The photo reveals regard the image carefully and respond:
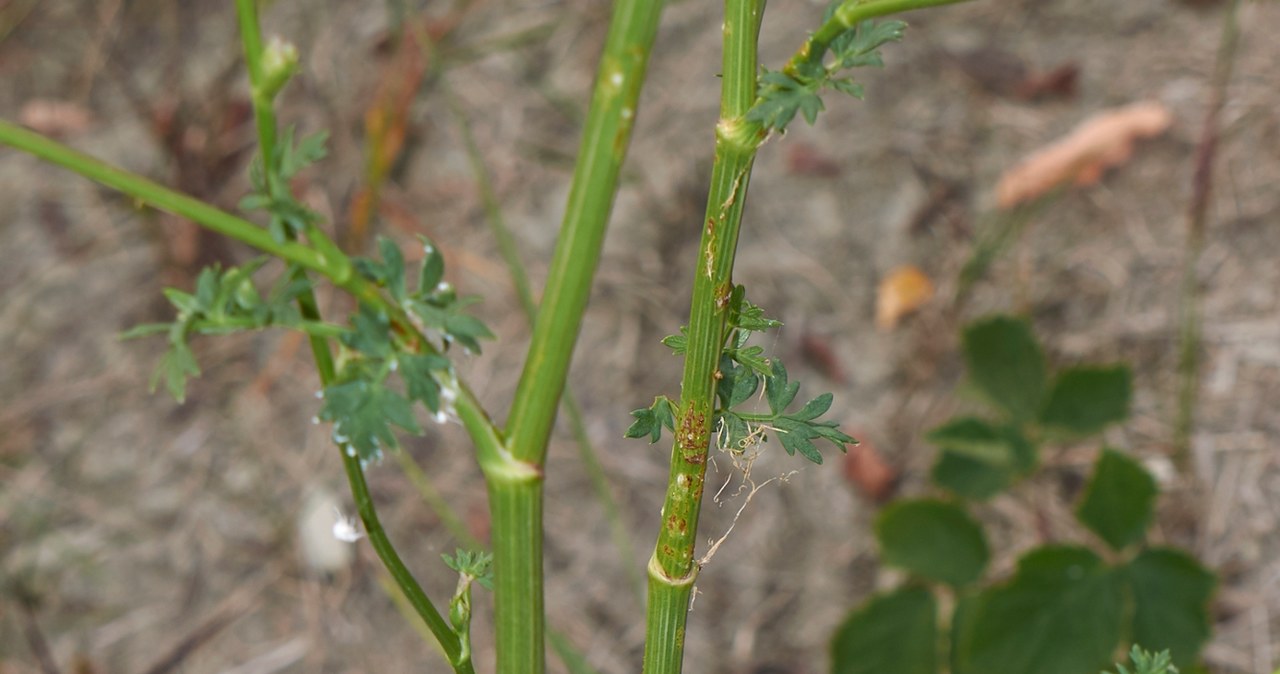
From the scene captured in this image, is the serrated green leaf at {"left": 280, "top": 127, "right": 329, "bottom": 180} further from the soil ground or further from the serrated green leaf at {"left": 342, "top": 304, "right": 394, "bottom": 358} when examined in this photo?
the soil ground

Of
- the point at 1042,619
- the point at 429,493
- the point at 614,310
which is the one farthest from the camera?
the point at 614,310

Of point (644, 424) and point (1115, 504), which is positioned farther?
point (1115, 504)

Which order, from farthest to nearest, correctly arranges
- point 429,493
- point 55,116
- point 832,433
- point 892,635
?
point 55,116, point 429,493, point 892,635, point 832,433

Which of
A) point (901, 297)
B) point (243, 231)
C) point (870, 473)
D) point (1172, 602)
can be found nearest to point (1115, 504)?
point (1172, 602)

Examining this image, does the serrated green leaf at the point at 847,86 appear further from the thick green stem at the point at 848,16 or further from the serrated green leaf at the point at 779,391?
the serrated green leaf at the point at 779,391

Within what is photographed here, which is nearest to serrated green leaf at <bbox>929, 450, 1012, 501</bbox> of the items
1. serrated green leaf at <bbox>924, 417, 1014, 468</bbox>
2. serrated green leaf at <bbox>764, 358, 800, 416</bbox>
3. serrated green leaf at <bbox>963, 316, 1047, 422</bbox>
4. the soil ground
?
serrated green leaf at <bbox>924, 417, 1014, 468</bbox>

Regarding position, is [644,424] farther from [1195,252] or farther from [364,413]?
[1195,252]

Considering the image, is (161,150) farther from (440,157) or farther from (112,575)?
(112,575)

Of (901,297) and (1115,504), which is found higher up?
(901,297)
